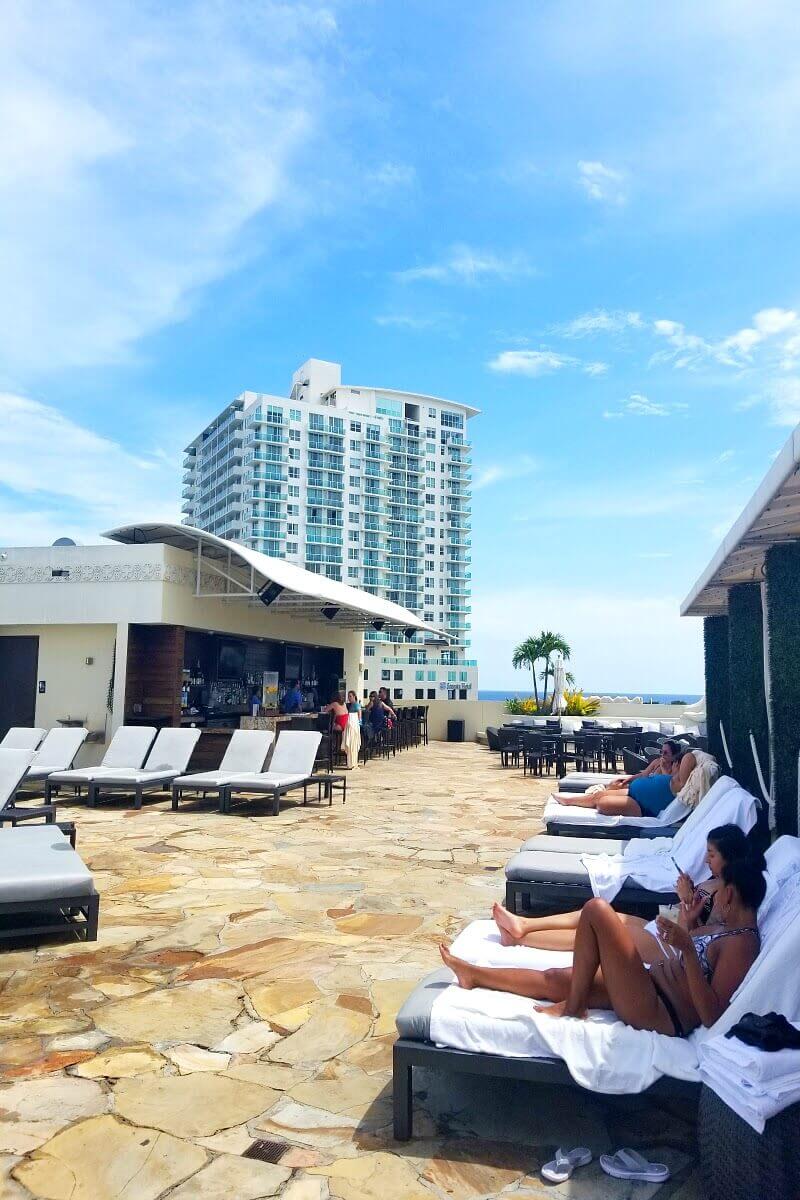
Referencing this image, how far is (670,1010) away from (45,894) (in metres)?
3.28

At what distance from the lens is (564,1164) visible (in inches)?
96.9

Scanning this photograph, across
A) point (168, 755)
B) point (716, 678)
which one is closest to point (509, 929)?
point (716, 678)

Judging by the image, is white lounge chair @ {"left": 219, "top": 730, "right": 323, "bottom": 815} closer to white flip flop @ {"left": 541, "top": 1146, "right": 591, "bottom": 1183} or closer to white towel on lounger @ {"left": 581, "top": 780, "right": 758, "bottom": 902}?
white towel on lounger @ {"left": 581, "top": 780, "right": 758, "bottom": 902}

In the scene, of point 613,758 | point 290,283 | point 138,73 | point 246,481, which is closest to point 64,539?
point 290,283

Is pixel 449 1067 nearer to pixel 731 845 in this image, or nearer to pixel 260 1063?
pixel 260 1063

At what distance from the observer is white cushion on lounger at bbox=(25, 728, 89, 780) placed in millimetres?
10227

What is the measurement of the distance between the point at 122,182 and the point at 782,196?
7.63 metres

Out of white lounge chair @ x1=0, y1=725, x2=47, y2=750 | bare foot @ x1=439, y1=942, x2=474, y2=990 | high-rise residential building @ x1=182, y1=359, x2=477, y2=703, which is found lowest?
bare foot @ x1=439, y1=942, x2=474, y2=990

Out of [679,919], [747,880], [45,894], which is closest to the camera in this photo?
[747,880]

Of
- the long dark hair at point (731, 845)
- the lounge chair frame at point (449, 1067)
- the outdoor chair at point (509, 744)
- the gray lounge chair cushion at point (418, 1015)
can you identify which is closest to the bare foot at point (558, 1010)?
the lounge chair frame at point (449, 1067)

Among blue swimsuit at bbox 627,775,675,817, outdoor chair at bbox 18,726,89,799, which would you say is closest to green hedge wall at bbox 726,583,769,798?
blue swimsuit at bbox 627,775,675,817

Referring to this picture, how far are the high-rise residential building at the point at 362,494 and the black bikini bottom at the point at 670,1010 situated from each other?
7809 centimetres

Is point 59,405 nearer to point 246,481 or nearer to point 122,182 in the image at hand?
point 122,182

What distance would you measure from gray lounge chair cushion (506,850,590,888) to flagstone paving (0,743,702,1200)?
483 millimetres
